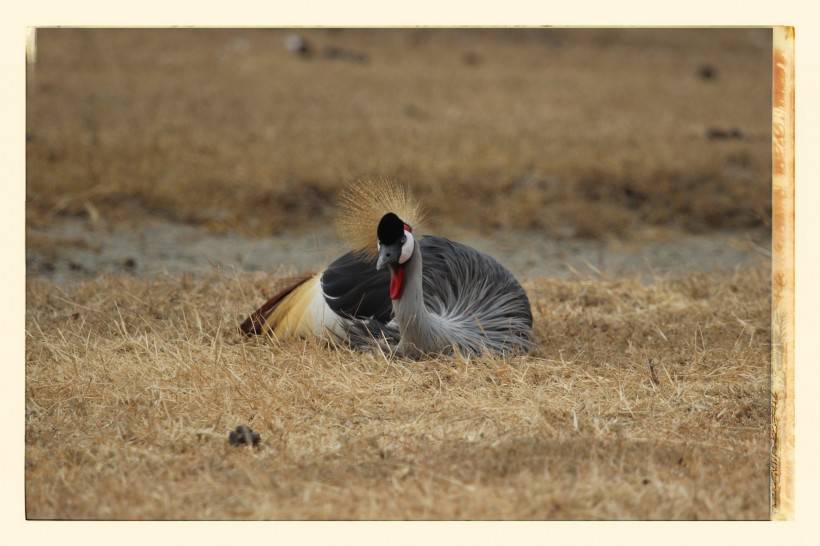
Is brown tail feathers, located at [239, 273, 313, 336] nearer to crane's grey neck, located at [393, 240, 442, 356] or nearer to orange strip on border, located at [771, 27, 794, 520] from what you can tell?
crane's grey neck, located at [393, 240, 442, 356]

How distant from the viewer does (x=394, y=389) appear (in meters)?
4.11

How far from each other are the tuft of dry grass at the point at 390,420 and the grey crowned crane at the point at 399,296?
0.11m

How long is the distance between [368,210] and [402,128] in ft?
A: 16.7

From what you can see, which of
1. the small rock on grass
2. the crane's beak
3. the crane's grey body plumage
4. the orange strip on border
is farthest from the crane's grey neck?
the orange strip on border

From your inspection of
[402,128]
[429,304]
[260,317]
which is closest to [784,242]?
[429,304]

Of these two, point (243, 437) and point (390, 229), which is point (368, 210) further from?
point (243, 437)

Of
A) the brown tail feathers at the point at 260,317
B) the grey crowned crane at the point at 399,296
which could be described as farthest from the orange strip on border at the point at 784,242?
the brown tail feathers at the point at 260,317

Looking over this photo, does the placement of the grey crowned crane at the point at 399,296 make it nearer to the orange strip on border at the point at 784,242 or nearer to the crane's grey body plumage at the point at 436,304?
the crane's grey body plumage at the point at 436,304

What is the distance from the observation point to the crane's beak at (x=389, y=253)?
13.4 ft

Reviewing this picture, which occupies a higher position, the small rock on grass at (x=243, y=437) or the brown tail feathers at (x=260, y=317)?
the brown tail feathers at (x=260, y=317)

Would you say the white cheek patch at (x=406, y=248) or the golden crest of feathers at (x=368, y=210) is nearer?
the white cheek patch at (x=406, y=248)

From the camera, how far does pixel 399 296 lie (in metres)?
4.27

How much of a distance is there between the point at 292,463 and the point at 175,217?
4444 mm

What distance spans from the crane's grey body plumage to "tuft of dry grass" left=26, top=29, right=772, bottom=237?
194 centimetres
